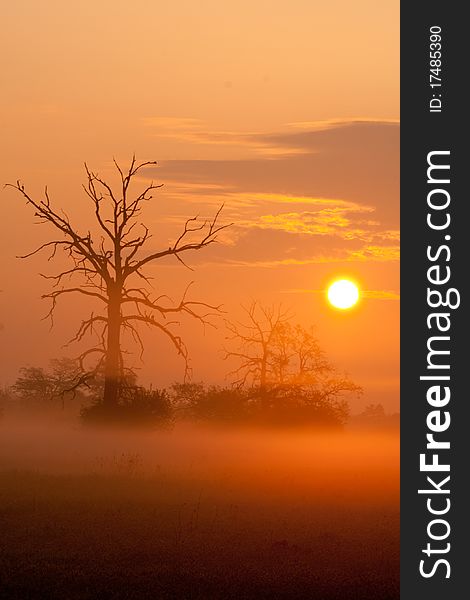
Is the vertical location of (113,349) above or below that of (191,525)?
above

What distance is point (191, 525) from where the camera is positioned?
26.1 meters

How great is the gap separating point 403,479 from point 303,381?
4025cm

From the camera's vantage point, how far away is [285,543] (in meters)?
24.1

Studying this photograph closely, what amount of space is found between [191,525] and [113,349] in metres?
23.6

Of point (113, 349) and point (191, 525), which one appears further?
point (113, 349)

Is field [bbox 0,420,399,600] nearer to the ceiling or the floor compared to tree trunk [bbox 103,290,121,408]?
nearer to the floor

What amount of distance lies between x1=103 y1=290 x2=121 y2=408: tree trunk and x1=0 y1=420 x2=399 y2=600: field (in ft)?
11.8

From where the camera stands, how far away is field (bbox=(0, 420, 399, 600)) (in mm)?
20859

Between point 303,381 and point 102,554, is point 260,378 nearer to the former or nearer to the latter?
point 303,381

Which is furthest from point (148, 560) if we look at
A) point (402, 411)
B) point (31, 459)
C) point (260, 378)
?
point (260, 378)

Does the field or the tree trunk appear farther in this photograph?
the tree trunk

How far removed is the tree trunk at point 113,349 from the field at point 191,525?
11.8 ft

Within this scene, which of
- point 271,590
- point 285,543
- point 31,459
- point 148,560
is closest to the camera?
point 271,590

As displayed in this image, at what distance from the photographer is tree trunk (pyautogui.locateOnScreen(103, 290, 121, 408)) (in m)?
49.0
